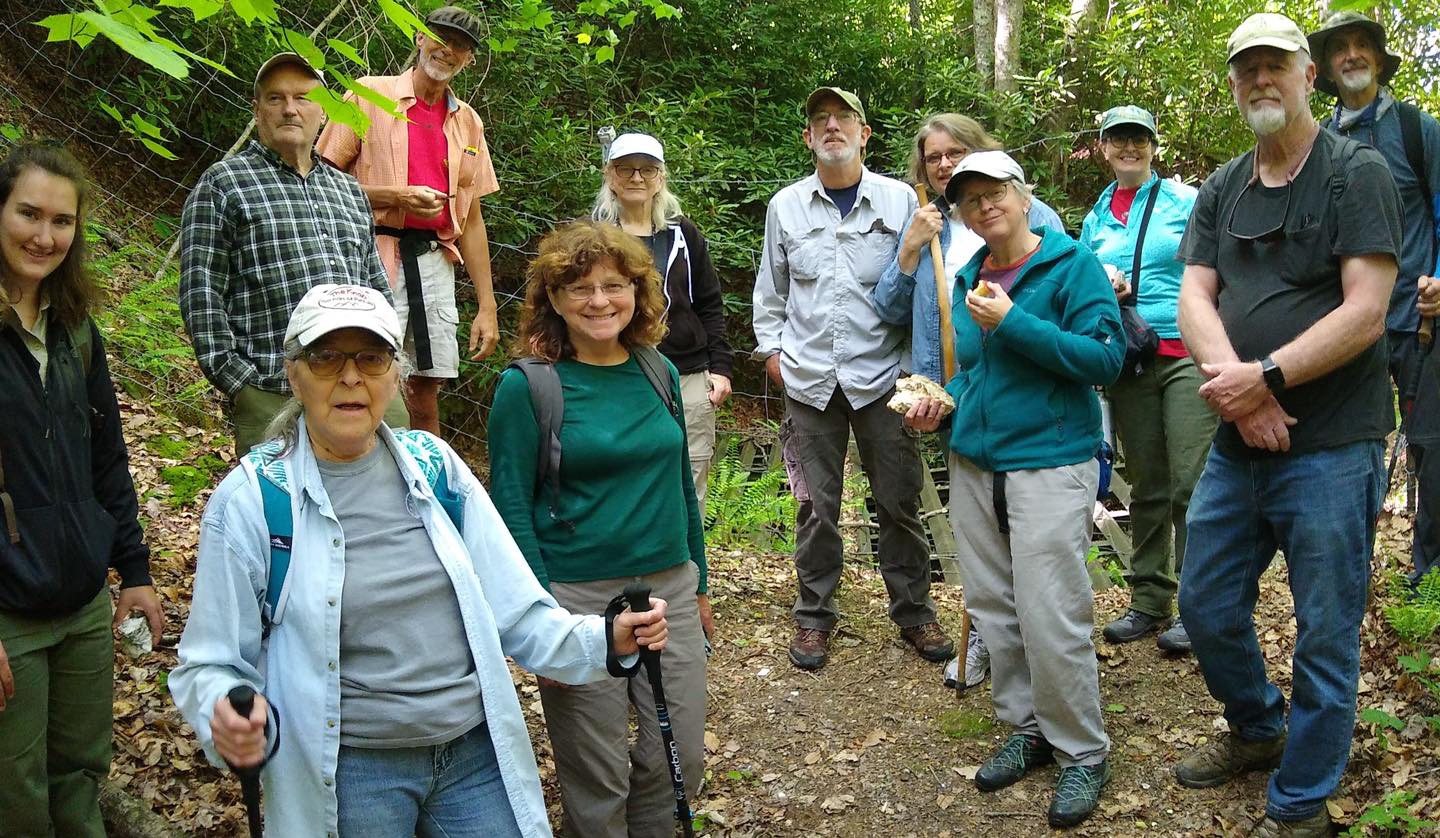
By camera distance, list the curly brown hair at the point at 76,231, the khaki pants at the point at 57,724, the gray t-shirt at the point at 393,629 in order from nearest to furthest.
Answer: the gray t-shirt at the point at 393,629 < the khaki pants at the point at 57,724 < the curly brown hair at the point at 76,231

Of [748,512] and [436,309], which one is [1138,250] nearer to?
[436,309]

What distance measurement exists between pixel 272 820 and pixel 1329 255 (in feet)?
10.6

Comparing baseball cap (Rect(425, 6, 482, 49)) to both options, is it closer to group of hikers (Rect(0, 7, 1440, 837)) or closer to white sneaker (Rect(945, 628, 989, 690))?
group of hikers (Rect(0, 7, 1440, 837))

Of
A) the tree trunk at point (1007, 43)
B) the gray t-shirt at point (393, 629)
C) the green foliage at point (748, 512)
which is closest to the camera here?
the gray t-shirt at point (393, 629)

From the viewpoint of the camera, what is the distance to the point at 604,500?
3213 mm

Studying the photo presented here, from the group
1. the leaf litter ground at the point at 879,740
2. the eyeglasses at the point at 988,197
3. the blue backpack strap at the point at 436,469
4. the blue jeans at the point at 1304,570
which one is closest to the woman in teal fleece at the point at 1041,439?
the eyeglasses at the point at 988,197

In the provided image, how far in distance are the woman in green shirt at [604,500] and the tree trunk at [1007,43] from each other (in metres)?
8.74

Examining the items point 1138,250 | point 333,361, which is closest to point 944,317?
point 1138,250

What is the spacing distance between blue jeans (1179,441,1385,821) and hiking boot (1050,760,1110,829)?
1.83ft

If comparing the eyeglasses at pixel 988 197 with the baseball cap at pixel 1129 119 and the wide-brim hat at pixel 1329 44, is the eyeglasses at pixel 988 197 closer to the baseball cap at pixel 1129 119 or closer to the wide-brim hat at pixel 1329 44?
the baseball cap at pixel 1129 119

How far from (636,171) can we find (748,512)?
3.21 metres

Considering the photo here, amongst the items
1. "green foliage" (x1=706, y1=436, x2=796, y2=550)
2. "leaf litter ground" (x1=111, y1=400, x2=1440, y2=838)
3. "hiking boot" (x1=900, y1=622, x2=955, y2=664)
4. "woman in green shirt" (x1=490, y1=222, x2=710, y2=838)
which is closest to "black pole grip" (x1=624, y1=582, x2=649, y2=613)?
"woman in green shirt" (x1=490, y1=222, x2=710, y2=838)

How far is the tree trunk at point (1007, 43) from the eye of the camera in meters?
10.9

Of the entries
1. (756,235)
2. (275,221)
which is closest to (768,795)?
(275,221)
